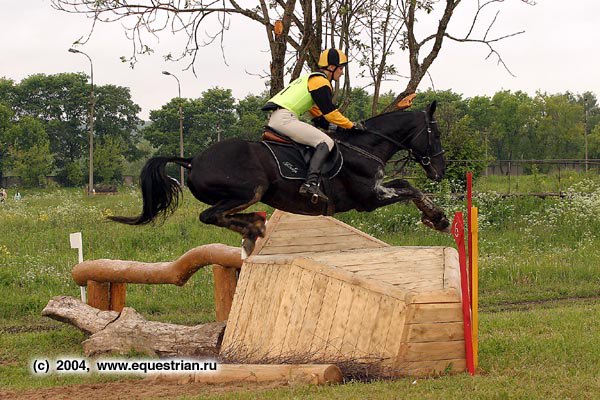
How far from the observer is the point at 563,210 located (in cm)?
1750

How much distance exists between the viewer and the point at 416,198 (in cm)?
797

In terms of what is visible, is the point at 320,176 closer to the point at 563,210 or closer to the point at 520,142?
the point at 563,210

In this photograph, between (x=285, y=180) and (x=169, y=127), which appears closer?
(x=285, y=180)

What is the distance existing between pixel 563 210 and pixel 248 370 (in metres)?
12.5

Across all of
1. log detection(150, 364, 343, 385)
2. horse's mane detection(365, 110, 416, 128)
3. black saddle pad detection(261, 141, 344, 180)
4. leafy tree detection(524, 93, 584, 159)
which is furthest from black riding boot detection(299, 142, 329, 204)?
leafy tree detection(524, 93, 584, 159)

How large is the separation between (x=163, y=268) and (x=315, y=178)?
11.2ft

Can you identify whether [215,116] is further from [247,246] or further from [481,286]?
[247,246]

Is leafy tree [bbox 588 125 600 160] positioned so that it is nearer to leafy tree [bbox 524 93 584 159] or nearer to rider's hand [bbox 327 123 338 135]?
leafy tree [bbox 524 93 584 159]

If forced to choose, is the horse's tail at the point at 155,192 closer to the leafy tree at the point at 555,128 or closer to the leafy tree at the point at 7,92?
the leafy tree at the point at 555,128

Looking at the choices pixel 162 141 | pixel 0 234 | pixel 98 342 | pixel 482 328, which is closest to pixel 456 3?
pixel 482 328

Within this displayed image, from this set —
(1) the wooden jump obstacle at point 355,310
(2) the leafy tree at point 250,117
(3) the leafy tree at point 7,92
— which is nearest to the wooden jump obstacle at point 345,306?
(1) the wooden jump obstacle at point 355,310

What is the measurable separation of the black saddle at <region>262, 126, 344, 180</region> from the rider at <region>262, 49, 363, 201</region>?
7 centimetres

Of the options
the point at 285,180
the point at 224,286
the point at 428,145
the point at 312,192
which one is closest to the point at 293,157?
the point at 285,180

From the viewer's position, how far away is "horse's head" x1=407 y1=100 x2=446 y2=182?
816cm
